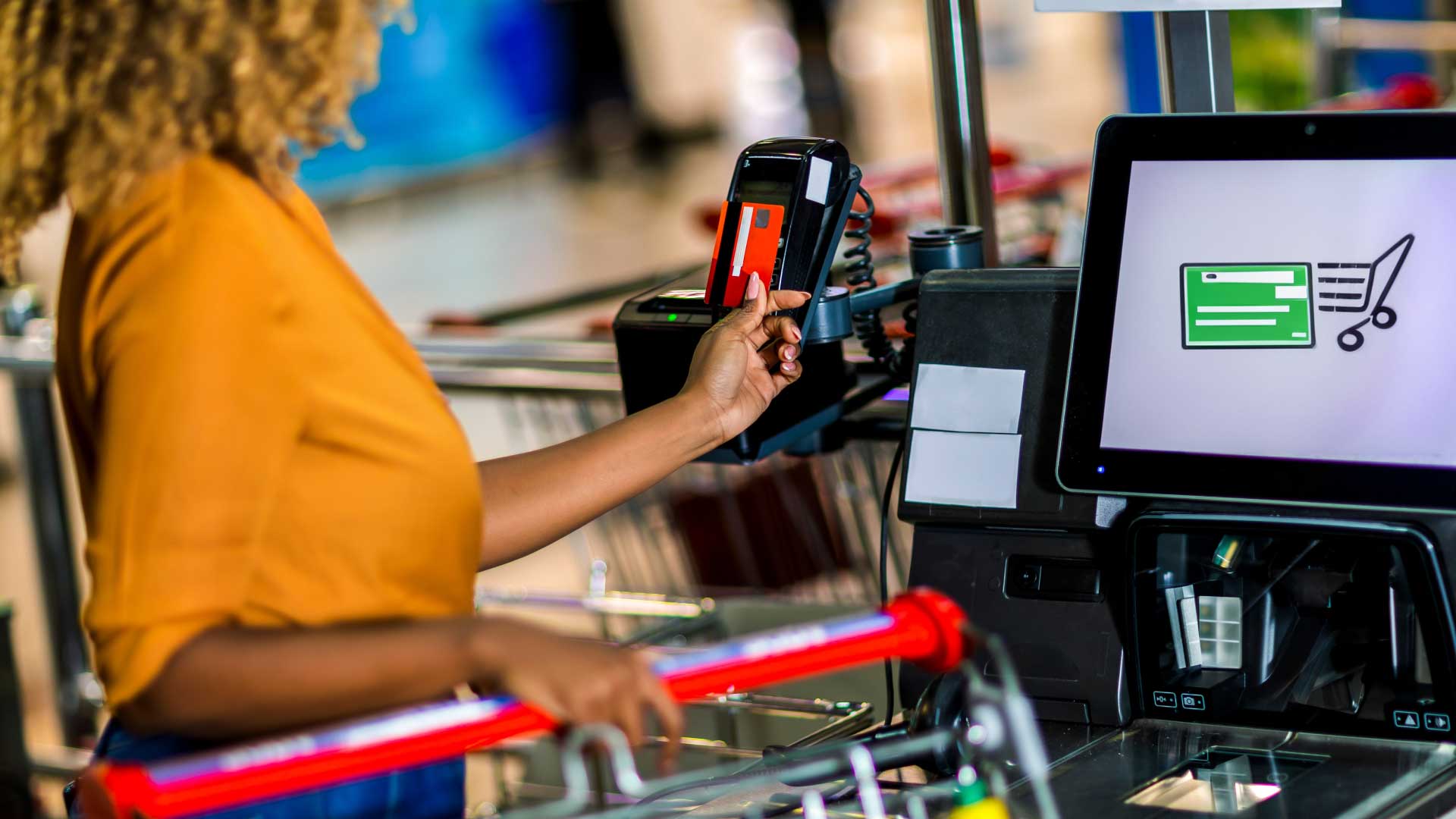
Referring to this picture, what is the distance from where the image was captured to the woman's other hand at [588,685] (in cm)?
103

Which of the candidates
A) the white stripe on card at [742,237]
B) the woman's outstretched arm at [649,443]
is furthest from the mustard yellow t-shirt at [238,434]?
the white stripe on card at [742,237]

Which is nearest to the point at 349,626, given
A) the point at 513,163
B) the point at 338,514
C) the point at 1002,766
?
the point at 338,514

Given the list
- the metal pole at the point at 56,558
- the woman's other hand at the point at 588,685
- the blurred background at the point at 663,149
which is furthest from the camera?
the blurred background at the point at 663,149

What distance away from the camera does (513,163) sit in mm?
13883

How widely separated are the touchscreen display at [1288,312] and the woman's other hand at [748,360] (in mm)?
341

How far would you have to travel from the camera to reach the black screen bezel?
54.5 inches

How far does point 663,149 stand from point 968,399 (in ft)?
41.9

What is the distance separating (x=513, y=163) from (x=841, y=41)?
10.6ft

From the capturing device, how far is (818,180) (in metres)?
1.70

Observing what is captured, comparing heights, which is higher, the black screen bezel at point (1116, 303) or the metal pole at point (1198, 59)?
the metal pole at point (1198, 59)

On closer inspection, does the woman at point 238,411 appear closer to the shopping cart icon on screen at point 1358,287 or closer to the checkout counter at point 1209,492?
the checkout counter at point 1209,492

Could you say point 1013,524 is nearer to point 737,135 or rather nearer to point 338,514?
point 338,514

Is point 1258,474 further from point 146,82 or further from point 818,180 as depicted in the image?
point 146,82

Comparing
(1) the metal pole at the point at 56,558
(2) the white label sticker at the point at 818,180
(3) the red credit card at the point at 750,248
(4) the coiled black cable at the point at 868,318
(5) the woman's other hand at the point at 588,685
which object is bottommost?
(1) the metal pole at the point at 56,558
